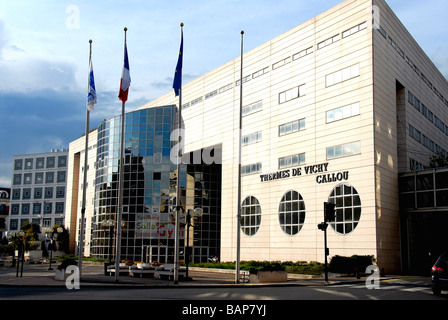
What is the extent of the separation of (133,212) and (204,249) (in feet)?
34.8

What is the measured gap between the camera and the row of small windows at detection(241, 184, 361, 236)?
126 ft

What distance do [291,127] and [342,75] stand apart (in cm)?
741

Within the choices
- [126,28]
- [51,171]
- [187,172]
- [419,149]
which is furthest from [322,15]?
[51,171]

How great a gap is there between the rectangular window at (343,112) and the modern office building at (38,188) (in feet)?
313

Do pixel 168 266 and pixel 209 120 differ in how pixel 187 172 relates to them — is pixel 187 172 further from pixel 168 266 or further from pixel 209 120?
pixel 168 266

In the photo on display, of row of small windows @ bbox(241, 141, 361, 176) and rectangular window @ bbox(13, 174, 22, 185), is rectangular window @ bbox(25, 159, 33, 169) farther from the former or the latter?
row of small windows @ bbox(241, 141, 361, 176)

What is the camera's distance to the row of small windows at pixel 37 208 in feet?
397

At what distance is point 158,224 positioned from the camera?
58.5 meters

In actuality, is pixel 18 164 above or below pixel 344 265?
above

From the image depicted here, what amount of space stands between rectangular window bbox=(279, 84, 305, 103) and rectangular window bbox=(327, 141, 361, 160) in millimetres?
7098

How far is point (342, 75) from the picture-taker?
134 ft

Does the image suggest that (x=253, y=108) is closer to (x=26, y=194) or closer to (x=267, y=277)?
(x=267, y=277)

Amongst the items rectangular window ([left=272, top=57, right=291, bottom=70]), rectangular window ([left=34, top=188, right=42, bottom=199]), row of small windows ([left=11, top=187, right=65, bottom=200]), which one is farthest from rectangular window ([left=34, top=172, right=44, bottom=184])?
rectangular window ([left=272, top=57, right=291, bottom=70])

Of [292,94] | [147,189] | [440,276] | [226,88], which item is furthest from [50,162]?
[440,276]
